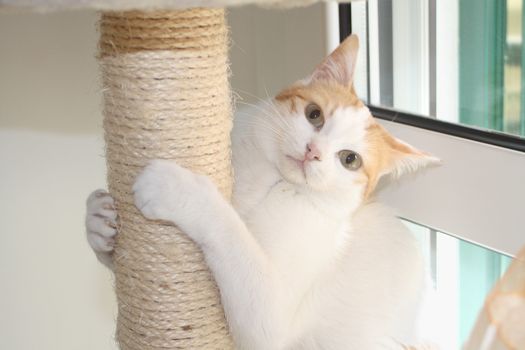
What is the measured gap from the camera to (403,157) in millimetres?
1255

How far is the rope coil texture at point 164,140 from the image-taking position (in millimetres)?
981

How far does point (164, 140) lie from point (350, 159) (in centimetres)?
33

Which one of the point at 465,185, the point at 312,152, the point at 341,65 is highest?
the point at 341,65

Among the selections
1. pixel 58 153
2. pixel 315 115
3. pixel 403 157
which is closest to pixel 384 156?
pixel 403 157

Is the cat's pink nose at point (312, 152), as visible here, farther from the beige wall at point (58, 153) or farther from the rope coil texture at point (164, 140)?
the beige wall at point (58, 153)

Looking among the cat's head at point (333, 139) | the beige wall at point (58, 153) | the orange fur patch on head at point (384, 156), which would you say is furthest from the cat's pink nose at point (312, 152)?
the beige wall at point (58, 153)

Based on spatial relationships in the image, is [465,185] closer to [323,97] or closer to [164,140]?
[323,97]

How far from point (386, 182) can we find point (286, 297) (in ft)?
1.46

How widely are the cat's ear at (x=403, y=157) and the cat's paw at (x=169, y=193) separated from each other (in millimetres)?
372

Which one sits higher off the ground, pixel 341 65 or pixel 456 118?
pixel 341 65

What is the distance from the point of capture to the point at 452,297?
5.00ft

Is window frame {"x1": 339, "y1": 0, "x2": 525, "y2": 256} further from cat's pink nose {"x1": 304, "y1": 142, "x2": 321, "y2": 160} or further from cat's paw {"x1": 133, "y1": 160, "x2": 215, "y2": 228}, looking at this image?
cat's paw {"x1": 133, "y1": 160, "x2": 215, "y2": 228}

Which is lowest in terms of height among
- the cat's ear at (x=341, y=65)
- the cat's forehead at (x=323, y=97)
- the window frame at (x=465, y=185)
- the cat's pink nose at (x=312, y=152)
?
the window frame at (x=465, y=185)

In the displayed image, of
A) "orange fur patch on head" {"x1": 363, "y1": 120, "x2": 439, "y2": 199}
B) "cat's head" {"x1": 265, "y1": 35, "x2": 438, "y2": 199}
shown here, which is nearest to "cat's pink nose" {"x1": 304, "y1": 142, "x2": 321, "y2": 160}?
"cat's head" {"x1": 265, "y1": 35, "x2": 438, "y2": 199}
